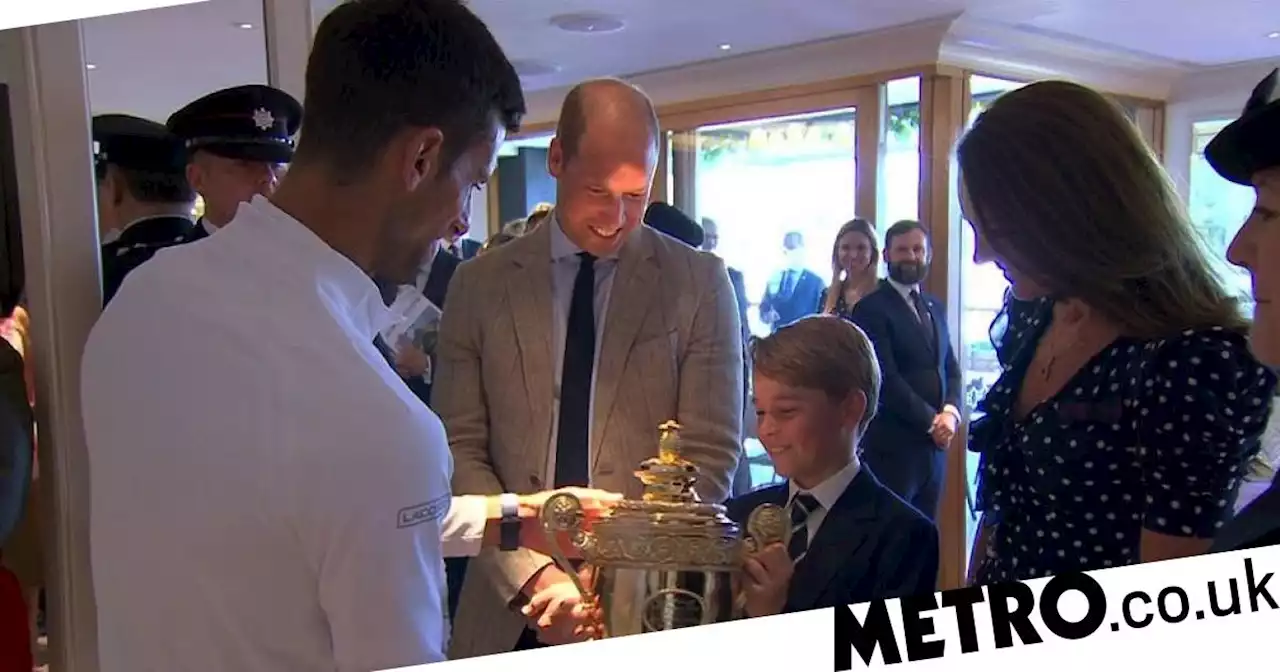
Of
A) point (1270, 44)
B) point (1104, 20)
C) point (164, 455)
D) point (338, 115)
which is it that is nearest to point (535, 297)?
point (338, 115)

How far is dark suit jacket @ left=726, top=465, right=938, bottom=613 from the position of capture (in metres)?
1.30

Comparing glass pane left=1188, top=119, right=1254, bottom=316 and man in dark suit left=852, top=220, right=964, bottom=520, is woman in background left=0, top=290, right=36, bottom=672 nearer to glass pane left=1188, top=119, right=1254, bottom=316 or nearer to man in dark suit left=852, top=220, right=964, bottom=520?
man in dark suit left=852, top=220, right=964, bottom=520

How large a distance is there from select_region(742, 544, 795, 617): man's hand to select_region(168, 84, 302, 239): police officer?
0.76 metres

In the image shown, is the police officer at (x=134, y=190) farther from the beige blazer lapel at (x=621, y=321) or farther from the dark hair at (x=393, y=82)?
the beige blazer lapel at (x=621, y=321)

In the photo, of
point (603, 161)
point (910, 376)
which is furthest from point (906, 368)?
point (603, 161)

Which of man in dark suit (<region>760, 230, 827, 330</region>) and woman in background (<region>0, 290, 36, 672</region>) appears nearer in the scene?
woman in background (<region>0, 290, 36, 672</region>)

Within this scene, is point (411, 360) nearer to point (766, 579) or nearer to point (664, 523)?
point (664, 523)

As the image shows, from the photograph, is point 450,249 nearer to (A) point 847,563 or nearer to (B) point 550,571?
(B) point 550,571

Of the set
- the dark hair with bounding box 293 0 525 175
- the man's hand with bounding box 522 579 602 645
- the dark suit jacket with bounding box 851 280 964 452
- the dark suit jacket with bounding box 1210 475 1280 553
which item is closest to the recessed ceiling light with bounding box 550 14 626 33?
the dark hair with bounding box 293 0 525 175

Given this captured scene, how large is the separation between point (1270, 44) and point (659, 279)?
0.86 metres

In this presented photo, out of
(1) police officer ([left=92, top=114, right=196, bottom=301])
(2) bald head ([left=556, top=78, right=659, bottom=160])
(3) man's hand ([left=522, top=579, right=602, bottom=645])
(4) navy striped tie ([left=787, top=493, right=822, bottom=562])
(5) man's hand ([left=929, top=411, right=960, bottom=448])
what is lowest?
(3) man's hand ([left=522, top=579, right=602, bottom=645])

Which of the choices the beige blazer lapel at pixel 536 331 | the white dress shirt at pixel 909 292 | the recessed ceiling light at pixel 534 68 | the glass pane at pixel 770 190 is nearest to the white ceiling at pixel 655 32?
the recessed ceiling light at pixel 534 68

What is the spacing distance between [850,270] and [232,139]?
0.76 meters

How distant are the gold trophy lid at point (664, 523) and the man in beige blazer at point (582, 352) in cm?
2
